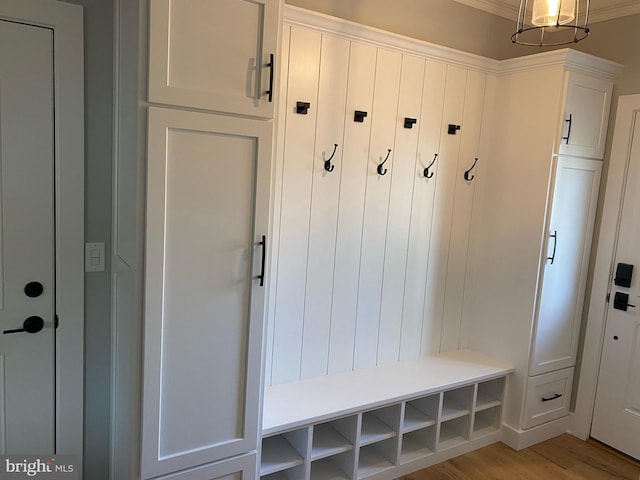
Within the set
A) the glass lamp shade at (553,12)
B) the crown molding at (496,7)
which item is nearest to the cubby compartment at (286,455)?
the glass lamp shade at (553,12)

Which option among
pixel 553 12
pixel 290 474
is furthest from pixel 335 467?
pixel 553 12

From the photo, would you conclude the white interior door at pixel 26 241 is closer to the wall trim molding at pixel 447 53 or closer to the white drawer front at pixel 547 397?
the wall trim molding at pixel 447 53

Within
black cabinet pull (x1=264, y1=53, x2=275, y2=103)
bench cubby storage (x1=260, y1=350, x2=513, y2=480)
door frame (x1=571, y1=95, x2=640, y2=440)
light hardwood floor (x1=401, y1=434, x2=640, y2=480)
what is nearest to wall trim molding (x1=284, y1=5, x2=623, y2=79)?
door frame (x1=571, y1=95, x2=640, y2=440)

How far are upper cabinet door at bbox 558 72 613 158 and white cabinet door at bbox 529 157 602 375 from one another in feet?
0.25

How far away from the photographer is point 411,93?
270 centimetres

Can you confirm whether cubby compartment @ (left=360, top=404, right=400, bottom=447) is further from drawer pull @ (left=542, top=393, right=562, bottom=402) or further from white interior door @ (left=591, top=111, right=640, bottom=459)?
white interior door @ (left=591, top=111, right=640, bottom=459)

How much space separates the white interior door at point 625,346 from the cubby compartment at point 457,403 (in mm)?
891

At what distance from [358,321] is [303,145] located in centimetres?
103

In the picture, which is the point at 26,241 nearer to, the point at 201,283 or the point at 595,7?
the point at 201,283

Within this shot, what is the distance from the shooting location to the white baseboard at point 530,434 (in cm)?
292

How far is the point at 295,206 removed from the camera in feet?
7.90

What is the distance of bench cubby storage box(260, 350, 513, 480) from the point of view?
89.7 inches

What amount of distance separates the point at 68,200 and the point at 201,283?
652 mm

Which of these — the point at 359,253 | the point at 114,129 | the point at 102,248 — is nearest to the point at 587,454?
the point at 359,253
